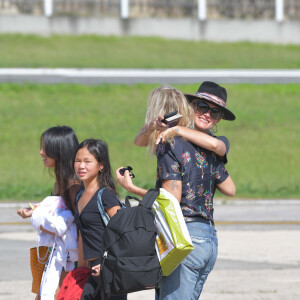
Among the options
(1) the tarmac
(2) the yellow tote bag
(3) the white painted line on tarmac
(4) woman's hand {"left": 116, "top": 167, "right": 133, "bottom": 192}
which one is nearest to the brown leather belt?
(2) the yellow tote bag

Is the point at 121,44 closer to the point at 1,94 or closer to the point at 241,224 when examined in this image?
the point at 1,94

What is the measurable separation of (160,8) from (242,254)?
22.3m

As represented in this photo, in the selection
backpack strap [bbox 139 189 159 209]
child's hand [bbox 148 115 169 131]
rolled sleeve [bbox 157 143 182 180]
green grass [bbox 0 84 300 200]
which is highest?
child's hand [bbox 148 115 169 131]

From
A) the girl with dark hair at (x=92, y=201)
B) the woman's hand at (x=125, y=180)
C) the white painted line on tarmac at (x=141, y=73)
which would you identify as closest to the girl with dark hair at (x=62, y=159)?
the girl with dark hair at (x=92, y=201)

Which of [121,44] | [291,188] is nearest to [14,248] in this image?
[291,188]

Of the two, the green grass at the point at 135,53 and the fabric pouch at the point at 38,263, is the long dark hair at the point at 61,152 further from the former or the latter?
the green grass at the point at 135,53

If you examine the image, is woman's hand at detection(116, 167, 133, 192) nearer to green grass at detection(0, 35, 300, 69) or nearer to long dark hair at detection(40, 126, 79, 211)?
long dark hair at detection(40, 126, 79, 211)

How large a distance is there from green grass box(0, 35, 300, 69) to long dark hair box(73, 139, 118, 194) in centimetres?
2060

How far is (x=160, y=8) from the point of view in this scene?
30.8 meters

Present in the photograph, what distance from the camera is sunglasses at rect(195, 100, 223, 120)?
4844 millimetres

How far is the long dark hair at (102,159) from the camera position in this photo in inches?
196

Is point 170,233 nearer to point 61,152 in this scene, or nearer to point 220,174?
point 220,174

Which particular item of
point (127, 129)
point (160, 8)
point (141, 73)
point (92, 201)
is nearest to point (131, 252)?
point (92, 201)

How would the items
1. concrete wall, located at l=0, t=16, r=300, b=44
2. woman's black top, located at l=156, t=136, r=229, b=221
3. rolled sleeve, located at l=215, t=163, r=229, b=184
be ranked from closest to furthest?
woman's black top, located at l=156, t=136, r=229, b=221 < rolled sleeve, located at l=215, t=163, r=229, b=184 < concrete wall, located at l=0, t=16, r=300, b=44
